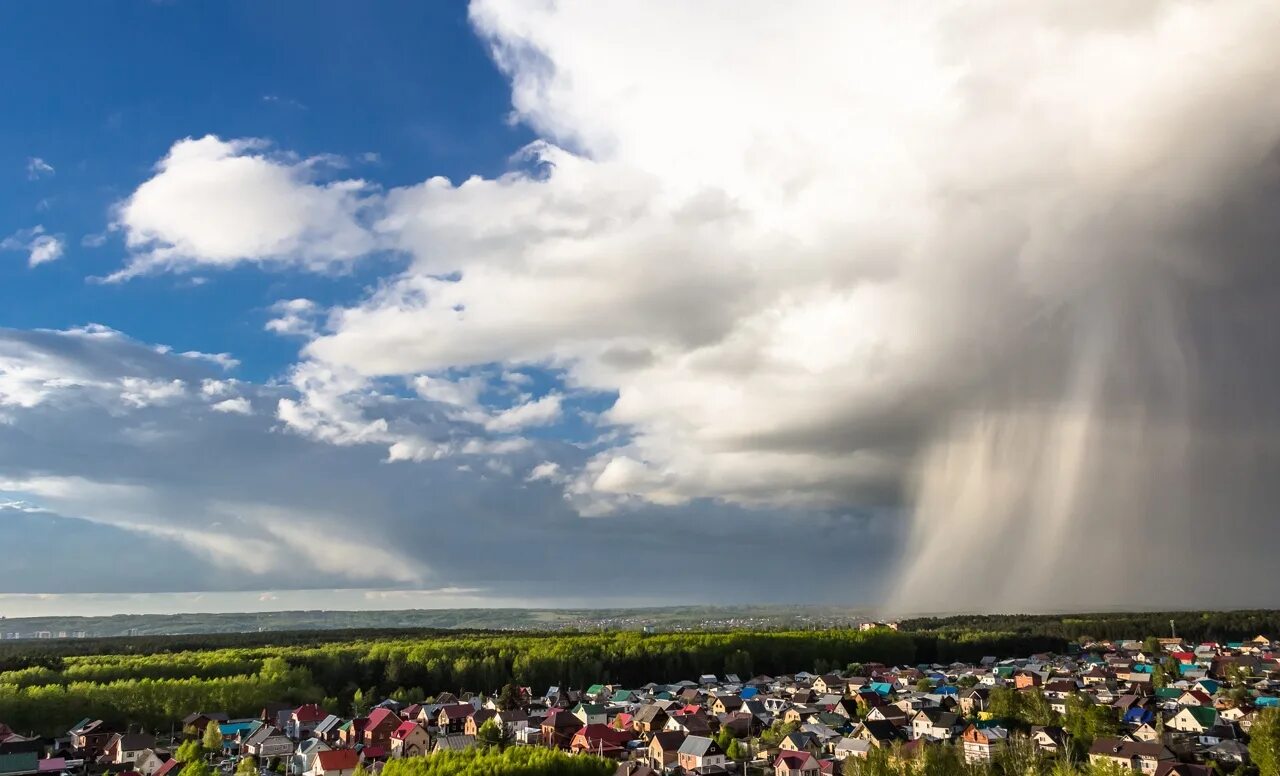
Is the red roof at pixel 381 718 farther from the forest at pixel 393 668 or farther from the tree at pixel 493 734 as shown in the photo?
the forest at pixel 393 668

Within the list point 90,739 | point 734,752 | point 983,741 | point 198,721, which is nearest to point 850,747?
point 734,752

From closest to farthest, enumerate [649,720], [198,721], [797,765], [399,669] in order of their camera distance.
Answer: [797,765] < [649,720] < [198,721] < [399,669]

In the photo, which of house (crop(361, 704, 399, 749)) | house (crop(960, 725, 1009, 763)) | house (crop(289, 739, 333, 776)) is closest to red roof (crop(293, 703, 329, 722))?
house (crop(361, 704, 399, 749))

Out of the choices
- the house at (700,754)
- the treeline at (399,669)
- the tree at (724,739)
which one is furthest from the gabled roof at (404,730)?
the tree at (724,739)

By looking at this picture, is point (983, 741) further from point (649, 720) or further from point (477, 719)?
point (477, 719)

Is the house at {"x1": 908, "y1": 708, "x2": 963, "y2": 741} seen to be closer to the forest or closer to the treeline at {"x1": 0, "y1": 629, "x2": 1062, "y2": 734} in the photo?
the forest

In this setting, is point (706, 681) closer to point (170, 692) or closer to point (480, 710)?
point (480, 710)

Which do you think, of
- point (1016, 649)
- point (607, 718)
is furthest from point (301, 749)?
point (1016, 649)
